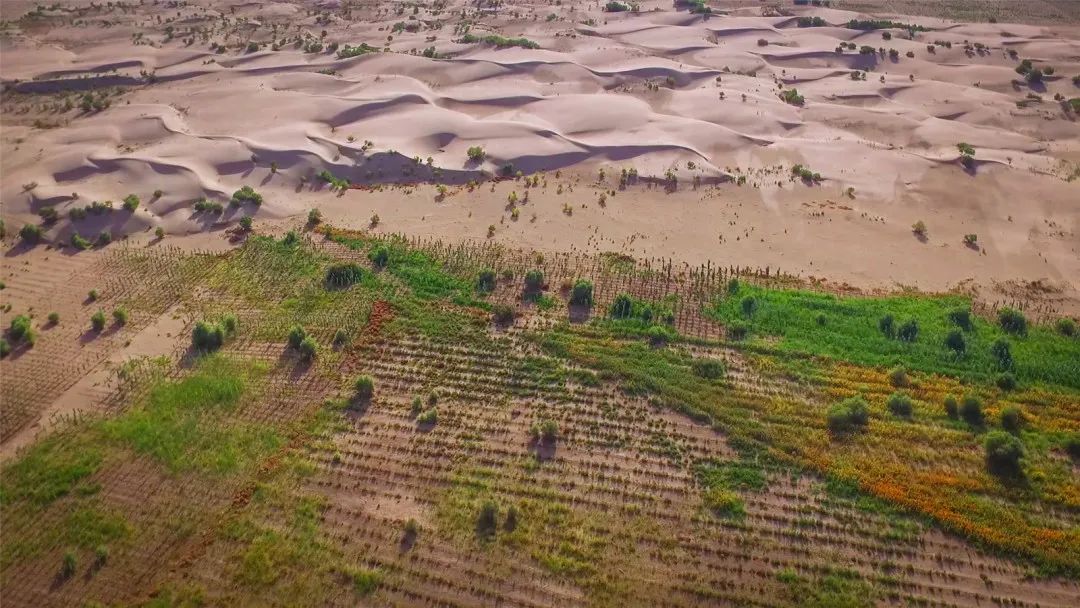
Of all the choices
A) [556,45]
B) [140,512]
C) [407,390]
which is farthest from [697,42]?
[140,512]

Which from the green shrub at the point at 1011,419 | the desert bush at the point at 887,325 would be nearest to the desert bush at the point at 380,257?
the desert bush at the point at 887,325

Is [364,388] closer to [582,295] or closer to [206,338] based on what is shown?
[206,338]

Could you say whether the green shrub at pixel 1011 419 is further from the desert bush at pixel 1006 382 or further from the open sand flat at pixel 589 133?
the open sand flat at pixel 589 133

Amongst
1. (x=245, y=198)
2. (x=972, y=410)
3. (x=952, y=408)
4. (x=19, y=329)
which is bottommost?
(x=952, y=408)

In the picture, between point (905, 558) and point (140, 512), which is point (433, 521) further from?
point (905, 558)

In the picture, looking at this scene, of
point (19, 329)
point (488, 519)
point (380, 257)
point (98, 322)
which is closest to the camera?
point (488, 519)

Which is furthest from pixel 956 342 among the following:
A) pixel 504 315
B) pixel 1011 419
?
pixel 504 315
